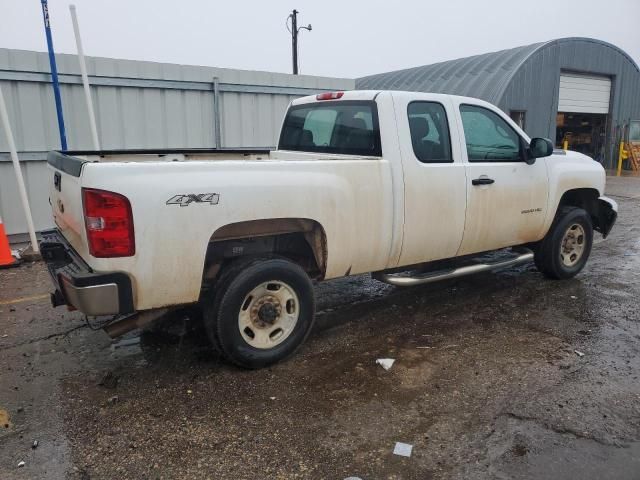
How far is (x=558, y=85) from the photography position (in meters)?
19.4

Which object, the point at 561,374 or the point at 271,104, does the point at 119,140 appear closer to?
the point at 271,104

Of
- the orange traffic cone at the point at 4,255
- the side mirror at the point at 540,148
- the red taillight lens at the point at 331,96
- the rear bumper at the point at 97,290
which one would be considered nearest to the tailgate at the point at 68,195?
the rear bumper at the point at 97,290

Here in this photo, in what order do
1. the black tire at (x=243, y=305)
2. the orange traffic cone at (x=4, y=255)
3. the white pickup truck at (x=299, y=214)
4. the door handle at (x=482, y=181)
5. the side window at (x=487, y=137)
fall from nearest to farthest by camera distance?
the white pickup truck at (x=299, y=214), the black tire at (x=243, y=305), the door handle at (x=482, y=181), the side window at (x=487, y=137), the orange traffic cone at (x=4, y=255)

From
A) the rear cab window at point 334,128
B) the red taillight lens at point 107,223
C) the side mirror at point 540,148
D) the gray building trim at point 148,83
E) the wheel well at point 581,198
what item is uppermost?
the gray building trim at point 148,83

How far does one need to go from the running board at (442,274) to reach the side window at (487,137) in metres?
1.01

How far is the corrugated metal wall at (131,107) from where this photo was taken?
7.99m

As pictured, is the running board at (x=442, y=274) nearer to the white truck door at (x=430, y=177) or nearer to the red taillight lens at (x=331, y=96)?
the white truck door at (x=430, y=177)

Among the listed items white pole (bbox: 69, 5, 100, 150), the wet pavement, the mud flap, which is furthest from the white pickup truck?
white pole (bbox: 69, 5, 100, 150)

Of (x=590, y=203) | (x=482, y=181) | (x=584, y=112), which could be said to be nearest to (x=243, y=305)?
(x=482, y=181)

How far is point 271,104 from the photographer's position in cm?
1028

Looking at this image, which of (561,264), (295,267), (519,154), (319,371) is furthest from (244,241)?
(561,264)

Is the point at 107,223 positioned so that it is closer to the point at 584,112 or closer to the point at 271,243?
the point at 271,243

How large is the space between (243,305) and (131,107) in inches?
246

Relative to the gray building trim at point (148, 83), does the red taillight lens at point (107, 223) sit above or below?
below
